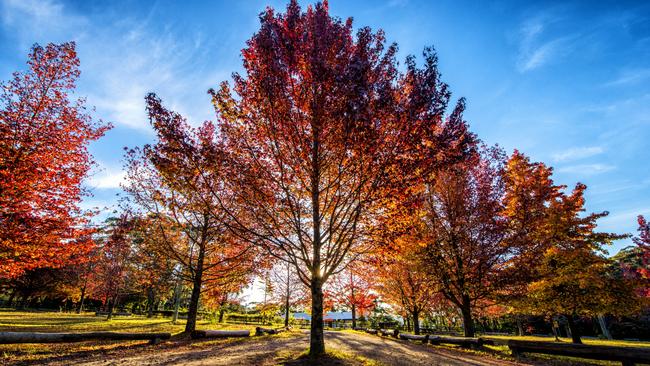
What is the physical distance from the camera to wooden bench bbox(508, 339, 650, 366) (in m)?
7.85

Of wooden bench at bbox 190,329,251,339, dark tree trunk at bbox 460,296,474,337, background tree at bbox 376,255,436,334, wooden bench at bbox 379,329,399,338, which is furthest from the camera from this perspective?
wooden bench at bbox 379,329,399,338

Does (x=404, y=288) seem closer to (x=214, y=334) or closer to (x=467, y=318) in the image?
(x=467, y=318)

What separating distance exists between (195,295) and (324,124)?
13.2m

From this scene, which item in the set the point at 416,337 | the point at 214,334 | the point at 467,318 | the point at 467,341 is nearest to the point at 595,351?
the point at 467,341

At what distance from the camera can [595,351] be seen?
873cm

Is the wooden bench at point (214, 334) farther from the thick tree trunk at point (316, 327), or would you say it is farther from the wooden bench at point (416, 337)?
the wooden bench at point (416, 337)

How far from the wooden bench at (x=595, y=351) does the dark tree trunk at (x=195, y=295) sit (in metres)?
15.8

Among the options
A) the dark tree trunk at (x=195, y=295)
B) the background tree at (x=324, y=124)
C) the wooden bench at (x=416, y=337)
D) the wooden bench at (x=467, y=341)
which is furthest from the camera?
the wooden bench at (x=416, y=337)

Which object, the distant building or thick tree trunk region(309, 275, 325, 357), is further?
the distant building

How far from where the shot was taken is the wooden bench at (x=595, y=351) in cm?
785

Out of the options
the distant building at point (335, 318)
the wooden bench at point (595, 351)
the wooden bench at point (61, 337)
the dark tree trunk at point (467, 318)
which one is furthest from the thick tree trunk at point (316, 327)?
the distant building at point (335, 318)

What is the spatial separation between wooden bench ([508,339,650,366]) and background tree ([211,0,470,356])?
791 cm

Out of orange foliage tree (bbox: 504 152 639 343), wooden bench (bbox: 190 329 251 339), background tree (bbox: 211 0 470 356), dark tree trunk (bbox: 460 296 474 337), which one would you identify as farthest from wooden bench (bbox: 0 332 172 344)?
orange foliage tree (bbox: 504 152 639 343)

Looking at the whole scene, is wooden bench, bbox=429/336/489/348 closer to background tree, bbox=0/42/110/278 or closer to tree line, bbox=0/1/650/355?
tree line, bbox=0/1/650/355
